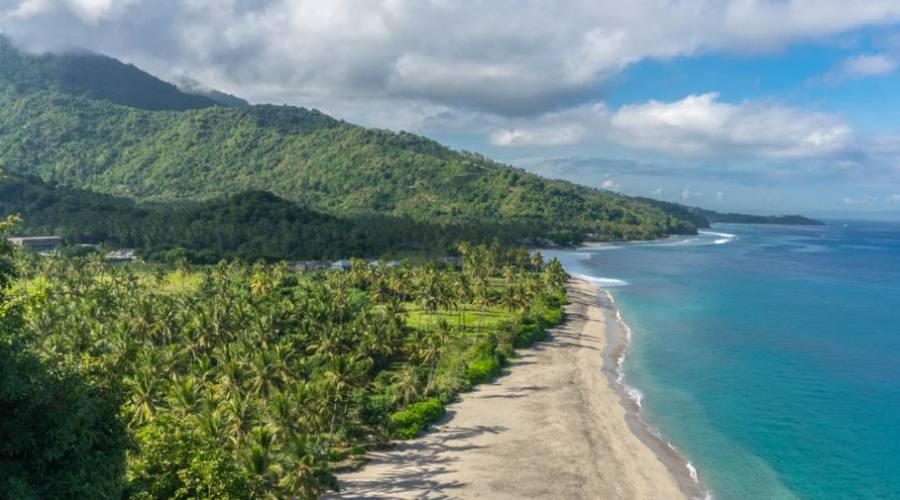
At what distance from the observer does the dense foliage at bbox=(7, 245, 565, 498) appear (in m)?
21.5

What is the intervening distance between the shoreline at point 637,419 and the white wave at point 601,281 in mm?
44900

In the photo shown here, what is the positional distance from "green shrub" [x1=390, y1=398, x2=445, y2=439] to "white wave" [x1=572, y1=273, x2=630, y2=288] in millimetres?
101261

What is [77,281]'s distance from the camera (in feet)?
326

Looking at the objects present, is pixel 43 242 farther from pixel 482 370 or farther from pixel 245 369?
pixel 482 370

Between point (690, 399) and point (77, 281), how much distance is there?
98024 mm

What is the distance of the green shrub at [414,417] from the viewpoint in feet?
183

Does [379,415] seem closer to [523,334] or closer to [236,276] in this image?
[523,334]

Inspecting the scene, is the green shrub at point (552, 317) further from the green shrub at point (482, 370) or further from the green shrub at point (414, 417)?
the green shrub at point (414, 417)

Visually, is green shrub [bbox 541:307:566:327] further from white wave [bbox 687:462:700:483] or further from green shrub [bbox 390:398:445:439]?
white wave [bbox 687:462:700:483]

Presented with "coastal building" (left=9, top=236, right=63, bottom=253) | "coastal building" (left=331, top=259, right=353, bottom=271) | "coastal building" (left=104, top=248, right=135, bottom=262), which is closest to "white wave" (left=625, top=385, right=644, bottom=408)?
"coastal building" (left=331, top=259, right=353, bottom=271)

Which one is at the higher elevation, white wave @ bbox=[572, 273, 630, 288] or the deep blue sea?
white wave @ bbox=[572, 273, 630, 288]

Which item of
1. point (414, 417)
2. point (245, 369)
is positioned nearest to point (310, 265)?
point (245, 369)

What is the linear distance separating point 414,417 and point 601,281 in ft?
378

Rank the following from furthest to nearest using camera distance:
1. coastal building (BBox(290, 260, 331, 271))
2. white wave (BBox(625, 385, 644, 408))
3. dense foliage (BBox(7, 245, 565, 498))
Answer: coastal building (BBox(290, 260, 331, 271)) < white wave (BBox(625, 385, 644, 408)) < dense foliage (BBox(7, 245, 565, 498))
